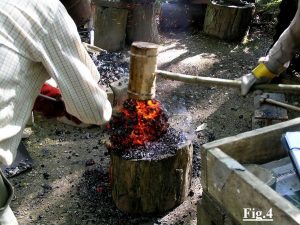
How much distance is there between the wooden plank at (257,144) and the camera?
2416 mm

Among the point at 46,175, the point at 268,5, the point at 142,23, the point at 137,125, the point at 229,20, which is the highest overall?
the point at 268,5

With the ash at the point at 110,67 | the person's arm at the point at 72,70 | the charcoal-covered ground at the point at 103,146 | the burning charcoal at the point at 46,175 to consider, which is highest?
the person's arm at the point at 72,70

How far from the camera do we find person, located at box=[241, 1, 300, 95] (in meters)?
3.59

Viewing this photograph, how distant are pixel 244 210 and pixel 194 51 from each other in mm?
6181

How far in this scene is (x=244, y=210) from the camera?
2082 millimetres

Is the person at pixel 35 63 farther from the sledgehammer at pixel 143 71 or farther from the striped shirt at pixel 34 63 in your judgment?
the sledgehammer at pixel 143 71

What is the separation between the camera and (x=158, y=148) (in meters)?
3.64

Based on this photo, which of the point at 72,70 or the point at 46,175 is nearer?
the point at 72,70

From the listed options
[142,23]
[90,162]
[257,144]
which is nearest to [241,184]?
[257,144]

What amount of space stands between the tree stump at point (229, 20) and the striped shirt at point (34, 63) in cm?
652

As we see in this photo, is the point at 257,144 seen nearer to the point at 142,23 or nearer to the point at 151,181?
the point at 151,181

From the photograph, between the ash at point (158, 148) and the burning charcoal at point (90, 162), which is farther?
the burning charcoal at point (90, 162)

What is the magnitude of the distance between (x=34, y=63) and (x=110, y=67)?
393 centimetres

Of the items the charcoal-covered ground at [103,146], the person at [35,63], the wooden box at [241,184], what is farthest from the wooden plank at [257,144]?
the charcoal-covered ground at [103,146]
